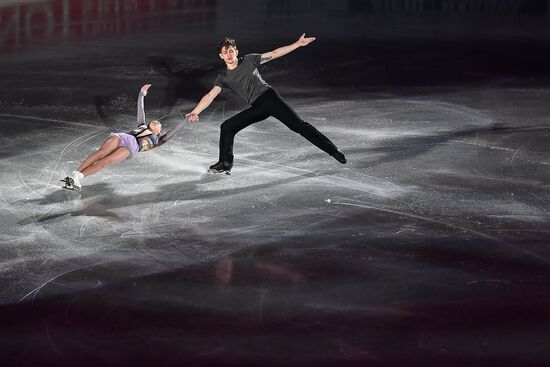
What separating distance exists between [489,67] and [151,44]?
23.3 ft

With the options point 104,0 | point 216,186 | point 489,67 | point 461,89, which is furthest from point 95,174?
point 104,0

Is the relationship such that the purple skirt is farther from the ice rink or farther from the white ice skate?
the white ice skate

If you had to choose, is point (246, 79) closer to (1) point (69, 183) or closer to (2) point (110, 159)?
(2) point (110, 159)

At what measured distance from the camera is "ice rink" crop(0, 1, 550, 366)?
7.78 m

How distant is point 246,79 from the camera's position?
487 inches

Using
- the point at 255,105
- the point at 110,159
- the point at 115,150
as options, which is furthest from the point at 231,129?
the point at 110,159

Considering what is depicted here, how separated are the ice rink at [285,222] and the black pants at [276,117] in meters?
0.33

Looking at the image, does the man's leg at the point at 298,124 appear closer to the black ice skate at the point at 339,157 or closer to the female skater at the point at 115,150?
the black ice skate at the point at 339,157

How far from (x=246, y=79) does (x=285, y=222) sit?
7.92 ft

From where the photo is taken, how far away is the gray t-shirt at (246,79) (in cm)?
1234

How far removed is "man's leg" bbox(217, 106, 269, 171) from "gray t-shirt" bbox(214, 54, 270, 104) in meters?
0.18

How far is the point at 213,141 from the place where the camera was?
14180 millimetres

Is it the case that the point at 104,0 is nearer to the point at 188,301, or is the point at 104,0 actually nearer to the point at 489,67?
the point at 489,67

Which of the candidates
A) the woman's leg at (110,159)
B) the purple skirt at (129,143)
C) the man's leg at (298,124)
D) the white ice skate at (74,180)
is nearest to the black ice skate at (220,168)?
the man's leg at (298,124)
